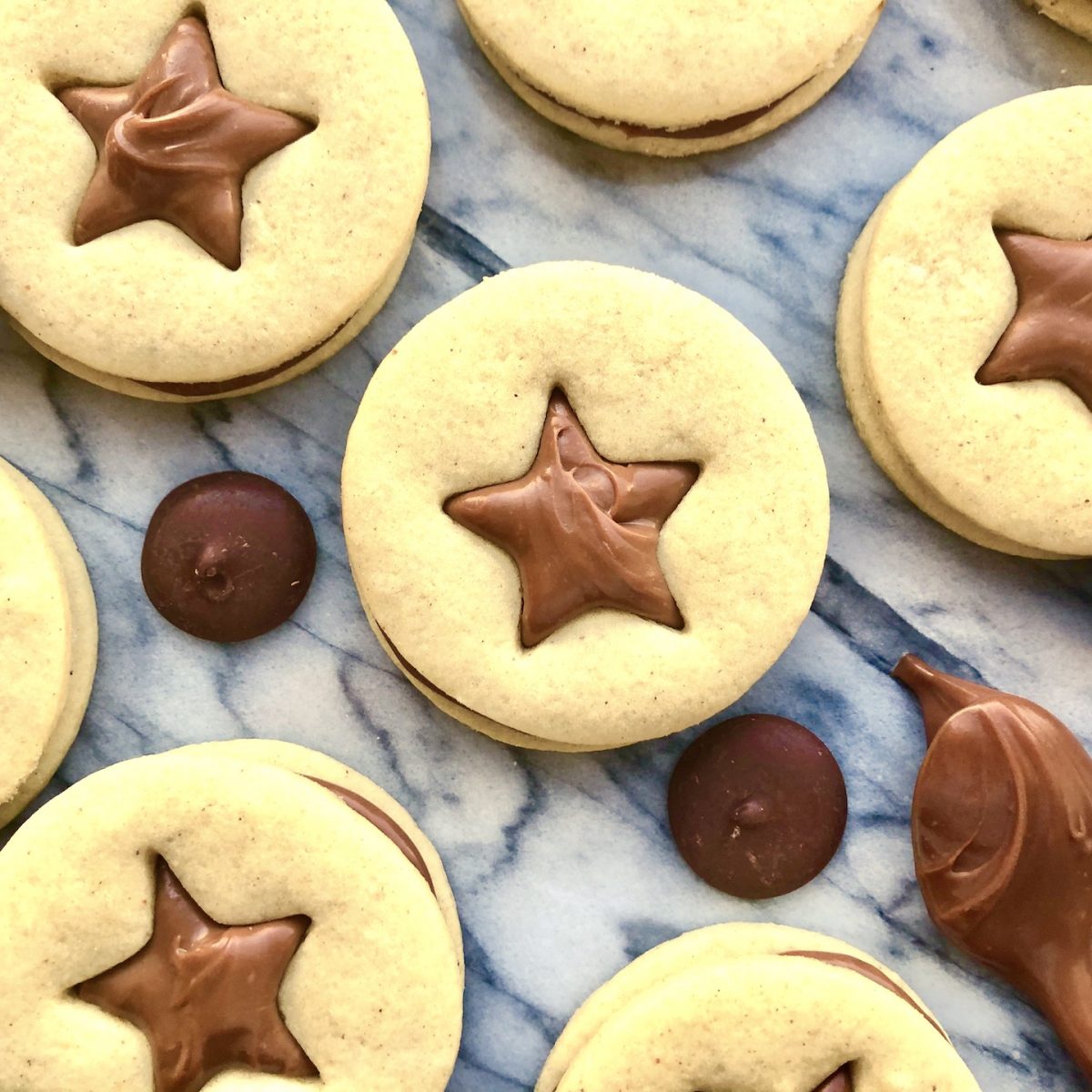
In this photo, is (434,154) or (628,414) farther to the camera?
(434,154)

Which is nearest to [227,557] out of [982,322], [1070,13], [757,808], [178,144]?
[178,144]

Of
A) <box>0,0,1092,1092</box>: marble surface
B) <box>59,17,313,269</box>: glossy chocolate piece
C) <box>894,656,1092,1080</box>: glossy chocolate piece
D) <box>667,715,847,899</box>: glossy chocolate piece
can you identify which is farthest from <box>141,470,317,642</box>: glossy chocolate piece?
<box>894,656,1092,1080</box>: glossy chocolate piece

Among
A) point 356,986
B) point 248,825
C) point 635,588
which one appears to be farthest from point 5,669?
point 635,588

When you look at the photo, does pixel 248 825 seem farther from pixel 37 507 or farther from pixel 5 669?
pixel 37 507

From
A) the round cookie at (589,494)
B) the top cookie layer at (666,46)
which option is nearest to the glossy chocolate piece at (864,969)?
the round cookie at (589,494)

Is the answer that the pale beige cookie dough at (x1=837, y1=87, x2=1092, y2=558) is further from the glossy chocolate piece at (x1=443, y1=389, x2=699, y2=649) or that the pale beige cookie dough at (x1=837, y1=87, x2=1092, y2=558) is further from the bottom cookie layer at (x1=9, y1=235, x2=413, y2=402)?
the bottom cookie layer at (x1=9, y1=235, x2=413, y2=402)

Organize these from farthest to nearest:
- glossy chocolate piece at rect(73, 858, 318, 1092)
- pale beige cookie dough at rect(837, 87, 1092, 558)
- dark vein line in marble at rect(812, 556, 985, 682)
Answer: dark vein line in marble at rect(812, 556, 985, 682) → pale beige cookie dough at rect(837, 87, 1092, 558) → glossy chocolate piece at rect(73, 858, 318, 1092)

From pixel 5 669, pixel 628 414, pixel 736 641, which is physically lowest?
pixel 5 669
